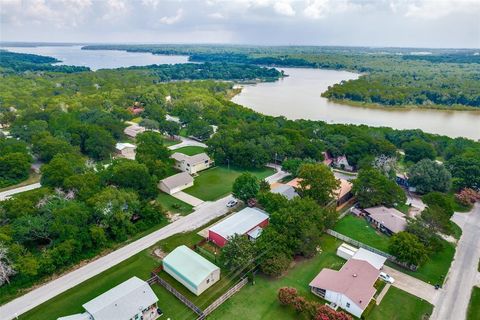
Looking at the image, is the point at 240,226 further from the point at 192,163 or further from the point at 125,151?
the point at 125,151

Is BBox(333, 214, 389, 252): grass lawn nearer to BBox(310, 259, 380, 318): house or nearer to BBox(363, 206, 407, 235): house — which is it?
BBox(363, 206, 407, 235): house

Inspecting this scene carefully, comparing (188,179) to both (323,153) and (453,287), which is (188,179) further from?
(453,287)

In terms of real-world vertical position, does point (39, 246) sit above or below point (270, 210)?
below

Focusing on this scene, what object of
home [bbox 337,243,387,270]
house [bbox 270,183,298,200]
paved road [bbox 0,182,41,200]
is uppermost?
house [bbox 270,183,298,200]

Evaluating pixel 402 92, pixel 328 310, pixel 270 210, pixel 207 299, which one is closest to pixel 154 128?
pixel 270 210

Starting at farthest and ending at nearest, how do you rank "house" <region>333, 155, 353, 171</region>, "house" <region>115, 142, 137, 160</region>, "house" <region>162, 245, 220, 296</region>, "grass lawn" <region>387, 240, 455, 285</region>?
"house" <region>115, 142, 137, 160</region>, "house" <region>333, 155, 353, 171</region>, "grass lawn" <region>387, 240, 455, 285</region>, "house" <region>162, 245, 220, 296</region>

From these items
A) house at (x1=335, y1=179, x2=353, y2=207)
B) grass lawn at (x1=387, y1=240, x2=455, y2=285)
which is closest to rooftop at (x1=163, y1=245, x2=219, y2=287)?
grass lawn at (x1=387, y1=240, x2=455, y2=285)

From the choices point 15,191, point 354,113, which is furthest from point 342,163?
point 354,113
